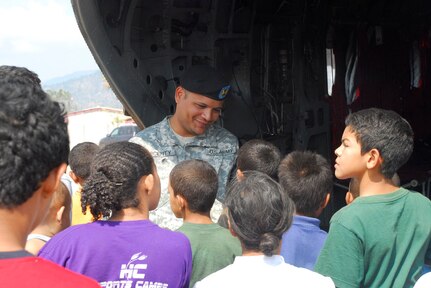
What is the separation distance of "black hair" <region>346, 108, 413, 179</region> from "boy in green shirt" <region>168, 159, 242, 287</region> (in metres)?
0.65

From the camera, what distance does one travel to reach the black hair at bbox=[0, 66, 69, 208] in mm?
1242

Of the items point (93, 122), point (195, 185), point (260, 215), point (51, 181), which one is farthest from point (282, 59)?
point (93, 122)

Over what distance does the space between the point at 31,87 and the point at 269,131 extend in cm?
420

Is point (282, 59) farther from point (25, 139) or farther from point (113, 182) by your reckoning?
point (25, 139)

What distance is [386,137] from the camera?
253 centimetres

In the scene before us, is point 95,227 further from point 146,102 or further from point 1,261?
point 146,102

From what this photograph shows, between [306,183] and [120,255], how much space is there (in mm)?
982

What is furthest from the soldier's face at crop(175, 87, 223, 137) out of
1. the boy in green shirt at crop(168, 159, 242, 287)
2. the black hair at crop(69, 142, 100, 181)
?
the boy in green shirt at crop(168, 159, 242, 287)

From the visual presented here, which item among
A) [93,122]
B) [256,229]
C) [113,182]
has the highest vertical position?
[113,182]

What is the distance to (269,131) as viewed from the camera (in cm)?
544

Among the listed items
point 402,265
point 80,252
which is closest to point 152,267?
point 80,252

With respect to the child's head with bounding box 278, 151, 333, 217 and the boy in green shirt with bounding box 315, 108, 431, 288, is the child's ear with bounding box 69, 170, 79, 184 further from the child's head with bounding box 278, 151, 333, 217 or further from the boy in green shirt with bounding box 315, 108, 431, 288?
the boy in green shirt with bounding box 315, 108, 431, 288

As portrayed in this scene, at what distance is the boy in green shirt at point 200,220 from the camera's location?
2.65m

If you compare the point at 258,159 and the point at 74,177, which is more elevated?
Answer: the point at 258,159
